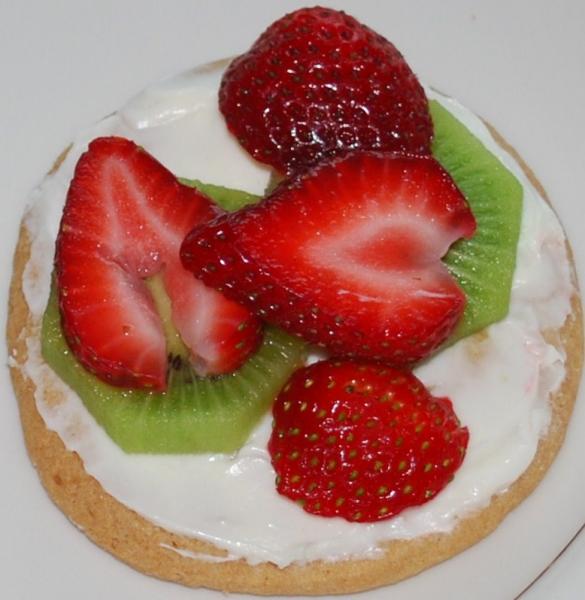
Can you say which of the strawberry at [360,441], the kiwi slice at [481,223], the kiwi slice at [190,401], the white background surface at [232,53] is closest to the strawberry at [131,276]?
the kiwi slice at [190,401]

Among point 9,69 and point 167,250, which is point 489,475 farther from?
point 9,69

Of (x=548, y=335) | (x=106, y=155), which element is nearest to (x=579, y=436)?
(x=548, y=335)

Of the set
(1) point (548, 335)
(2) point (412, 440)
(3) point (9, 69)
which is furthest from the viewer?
(3) point (9, 69)

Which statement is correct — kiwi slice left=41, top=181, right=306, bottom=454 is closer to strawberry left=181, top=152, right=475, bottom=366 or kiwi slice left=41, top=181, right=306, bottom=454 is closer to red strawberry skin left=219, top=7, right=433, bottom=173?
strawberry left=181, top=152, right=475, bottom=366

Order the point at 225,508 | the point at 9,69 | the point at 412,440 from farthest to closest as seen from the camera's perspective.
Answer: the point at 9,69, the point at 225,508, the point at 412,440

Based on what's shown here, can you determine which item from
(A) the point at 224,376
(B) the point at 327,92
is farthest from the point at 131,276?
(B) the point at 327,92

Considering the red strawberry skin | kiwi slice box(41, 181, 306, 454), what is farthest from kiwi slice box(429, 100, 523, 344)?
kiwi slice box(41, 181, 306, 454)

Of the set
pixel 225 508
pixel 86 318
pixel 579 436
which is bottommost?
pixel 579 436
